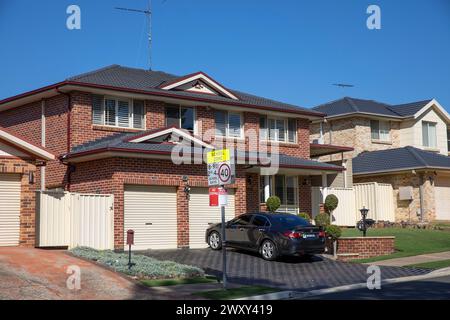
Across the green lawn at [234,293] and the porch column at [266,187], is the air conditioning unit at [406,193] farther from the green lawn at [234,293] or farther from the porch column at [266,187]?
the green lawn at [234,293]

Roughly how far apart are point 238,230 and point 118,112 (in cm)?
759

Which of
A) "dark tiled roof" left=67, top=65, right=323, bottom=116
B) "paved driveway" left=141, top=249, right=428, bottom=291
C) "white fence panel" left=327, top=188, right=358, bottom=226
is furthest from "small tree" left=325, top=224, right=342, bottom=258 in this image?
"white fence panel" left=327, top=188, right=358, bottom=226

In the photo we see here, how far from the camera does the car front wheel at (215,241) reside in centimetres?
2169

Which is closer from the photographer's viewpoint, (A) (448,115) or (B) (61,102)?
(B) (61,102)

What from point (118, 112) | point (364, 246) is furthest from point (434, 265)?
point (118, 112)

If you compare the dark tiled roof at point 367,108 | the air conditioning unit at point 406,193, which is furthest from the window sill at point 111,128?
the dark tiled roof at point 367,108

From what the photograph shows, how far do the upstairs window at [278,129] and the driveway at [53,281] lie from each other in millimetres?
14042

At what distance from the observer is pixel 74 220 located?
64.8 feet

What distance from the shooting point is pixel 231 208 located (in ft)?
79.4

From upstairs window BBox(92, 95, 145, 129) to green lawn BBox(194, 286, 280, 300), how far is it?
39.6 ft

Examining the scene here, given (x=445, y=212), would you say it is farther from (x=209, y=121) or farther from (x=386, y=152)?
(x=209, y=121)

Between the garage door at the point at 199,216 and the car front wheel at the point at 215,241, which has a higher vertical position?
the garage door at the point at 199,216

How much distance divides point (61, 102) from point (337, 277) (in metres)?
13.3
